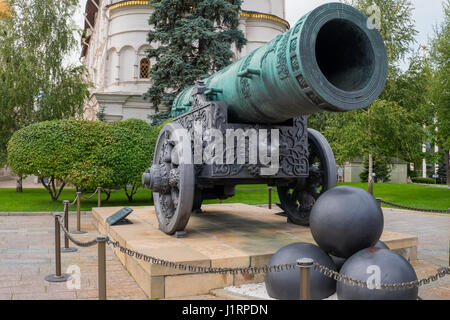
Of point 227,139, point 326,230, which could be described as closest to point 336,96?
point 326,230

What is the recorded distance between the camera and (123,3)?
25719 millimetres

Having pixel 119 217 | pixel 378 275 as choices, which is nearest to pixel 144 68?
Result: pixel 119 217

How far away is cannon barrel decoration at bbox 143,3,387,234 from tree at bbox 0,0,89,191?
13468 mm

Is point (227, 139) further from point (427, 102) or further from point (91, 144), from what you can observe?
point (427, 102)

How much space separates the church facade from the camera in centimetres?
2445

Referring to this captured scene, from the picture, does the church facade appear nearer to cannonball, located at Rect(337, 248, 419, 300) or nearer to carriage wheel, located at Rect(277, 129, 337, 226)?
carriage wheel, located at Rect(277, 129, 337, 226)

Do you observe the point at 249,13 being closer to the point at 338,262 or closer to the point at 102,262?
the point at 338,262

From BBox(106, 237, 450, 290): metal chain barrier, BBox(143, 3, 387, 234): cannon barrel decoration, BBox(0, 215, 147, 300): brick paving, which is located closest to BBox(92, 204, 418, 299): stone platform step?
BBox(0, 215, 147, 300): brick paving

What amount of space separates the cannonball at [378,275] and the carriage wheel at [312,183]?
250cm

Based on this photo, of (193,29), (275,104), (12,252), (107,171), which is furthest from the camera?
(193,29)

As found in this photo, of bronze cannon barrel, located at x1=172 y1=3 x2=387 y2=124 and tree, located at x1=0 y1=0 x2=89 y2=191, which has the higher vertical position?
tree, located at x1=0 y1=0 x2=89 y2=191

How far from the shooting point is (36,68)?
18.3m

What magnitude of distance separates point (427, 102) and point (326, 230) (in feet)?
55.8

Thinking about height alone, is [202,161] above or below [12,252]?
above
